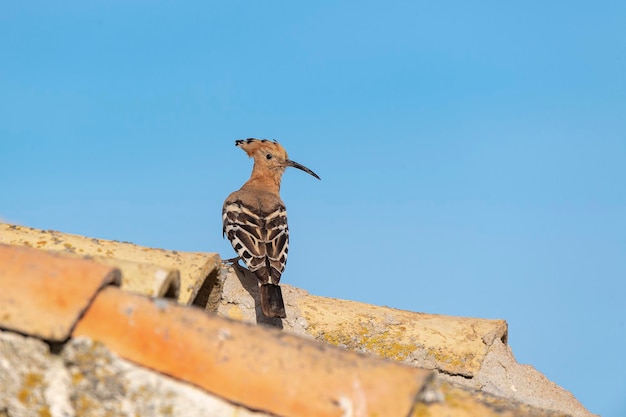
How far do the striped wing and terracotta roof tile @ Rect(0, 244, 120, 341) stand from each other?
137 inches

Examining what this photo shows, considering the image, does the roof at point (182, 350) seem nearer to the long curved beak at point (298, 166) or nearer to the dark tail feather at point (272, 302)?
the dark tail feather at point (272, 302)

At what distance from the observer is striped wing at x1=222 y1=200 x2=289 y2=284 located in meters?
6.36

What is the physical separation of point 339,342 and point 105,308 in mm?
2581

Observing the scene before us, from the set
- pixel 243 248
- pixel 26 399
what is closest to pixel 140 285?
pixel 26 399

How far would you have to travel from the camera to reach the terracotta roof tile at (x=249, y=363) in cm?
230

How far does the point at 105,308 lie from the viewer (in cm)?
243

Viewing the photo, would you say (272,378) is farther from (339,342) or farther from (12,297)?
(339,342)

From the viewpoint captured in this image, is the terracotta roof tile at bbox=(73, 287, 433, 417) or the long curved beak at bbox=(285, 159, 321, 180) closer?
the terracotta roof tile at bbox=(73, 287, 433, 417)

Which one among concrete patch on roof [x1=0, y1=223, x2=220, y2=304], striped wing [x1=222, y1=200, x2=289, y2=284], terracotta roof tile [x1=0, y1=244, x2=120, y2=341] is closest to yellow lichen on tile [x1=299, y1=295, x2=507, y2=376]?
striped wing [x1=222, y1=200, x2=289, y2=284]

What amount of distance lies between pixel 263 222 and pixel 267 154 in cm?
184

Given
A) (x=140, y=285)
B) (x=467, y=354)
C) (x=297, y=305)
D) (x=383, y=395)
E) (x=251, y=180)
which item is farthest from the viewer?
(x=251, y=180)

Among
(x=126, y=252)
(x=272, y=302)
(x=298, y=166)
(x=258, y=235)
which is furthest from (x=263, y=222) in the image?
(x=126, y=252)

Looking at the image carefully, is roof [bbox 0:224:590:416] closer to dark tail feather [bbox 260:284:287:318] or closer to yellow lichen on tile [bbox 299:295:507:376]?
yellow lichen on tile [bbox 299:295:507:376]

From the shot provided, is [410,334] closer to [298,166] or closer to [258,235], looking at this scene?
[258,235]
